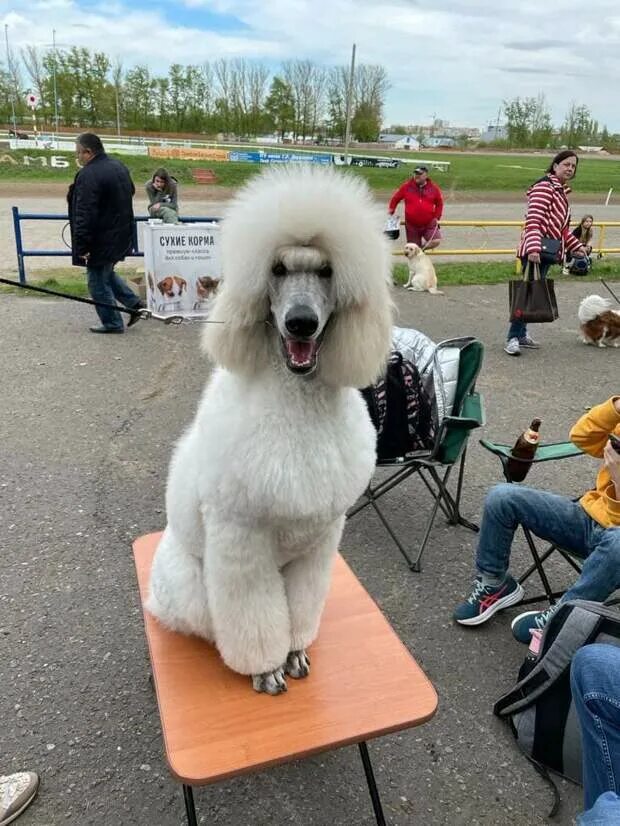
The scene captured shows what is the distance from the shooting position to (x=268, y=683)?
5.99ft

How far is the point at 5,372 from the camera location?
555 centimetres

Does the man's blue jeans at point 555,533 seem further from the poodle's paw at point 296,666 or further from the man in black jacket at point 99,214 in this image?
the man in black jacket at point 99,214

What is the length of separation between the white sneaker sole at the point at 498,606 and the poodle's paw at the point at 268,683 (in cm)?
123

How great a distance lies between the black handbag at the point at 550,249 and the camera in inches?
241

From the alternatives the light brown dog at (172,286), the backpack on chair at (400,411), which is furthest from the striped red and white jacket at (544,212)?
the light brown dog at (172,286)

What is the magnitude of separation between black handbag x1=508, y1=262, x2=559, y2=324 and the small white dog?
3.00 meters

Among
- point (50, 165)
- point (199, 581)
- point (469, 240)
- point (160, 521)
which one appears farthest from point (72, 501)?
point (50, 165)

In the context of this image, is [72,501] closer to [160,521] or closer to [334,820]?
[160,521]

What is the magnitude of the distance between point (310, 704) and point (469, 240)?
14971 millimetres

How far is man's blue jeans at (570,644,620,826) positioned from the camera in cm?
158

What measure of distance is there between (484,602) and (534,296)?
418 centimetres

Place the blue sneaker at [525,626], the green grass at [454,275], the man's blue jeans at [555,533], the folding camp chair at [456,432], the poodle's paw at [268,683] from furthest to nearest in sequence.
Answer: the green grass at [454,275]
the folding camp chair at [456,432]
the blue sneaker at [525,626]
the man's blue jeans at [555,533]
the poodle's paw at [268,683]

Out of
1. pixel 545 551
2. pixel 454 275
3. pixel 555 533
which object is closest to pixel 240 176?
pixel 454 275

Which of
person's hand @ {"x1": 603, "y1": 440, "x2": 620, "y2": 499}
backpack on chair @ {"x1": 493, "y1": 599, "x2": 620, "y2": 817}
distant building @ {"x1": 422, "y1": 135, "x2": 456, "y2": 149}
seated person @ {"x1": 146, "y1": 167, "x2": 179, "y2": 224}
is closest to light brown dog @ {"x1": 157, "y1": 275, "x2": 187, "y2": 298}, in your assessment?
seated person @ {"x1": 146, "y1": 167, "x2": 179, "y2": 224}
